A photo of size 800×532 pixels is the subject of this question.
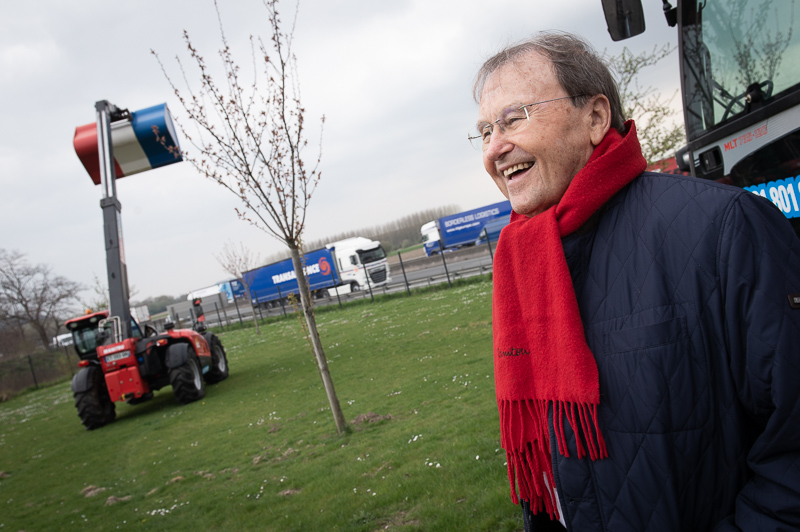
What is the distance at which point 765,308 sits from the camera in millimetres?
1222

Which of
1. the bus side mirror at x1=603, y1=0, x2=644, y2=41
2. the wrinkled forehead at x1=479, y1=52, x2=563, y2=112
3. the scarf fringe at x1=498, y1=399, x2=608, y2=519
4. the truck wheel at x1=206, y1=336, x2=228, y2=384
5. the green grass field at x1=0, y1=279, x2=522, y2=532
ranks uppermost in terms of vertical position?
the bus side mirror at x1=603, y1=0, x2=644, y2=41

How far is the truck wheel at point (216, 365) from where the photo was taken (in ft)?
50.0

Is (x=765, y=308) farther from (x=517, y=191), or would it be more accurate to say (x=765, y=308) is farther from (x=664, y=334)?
(x=517, y=191)

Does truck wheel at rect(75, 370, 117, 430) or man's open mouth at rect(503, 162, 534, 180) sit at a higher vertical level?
man's open mouth at rect(503, 162, 534, 180)

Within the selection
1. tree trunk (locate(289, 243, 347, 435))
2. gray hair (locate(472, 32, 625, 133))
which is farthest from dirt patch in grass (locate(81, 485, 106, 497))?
gray hair (locate(472, 32, 625, 133))

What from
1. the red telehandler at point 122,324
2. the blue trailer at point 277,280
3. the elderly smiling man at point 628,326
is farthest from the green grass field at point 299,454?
the blue trailer at point 277,280

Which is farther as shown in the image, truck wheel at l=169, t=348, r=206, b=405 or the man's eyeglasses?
truck wheel at l=169, t=348, r=206, b=405

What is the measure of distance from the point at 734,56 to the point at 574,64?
2.22 metres

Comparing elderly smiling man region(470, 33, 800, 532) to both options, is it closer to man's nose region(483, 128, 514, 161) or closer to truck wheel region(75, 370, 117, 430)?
man's nose region(483, 128, 514, 161)

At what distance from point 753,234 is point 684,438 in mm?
536

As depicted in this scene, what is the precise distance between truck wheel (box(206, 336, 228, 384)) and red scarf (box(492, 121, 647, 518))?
48.2 ft

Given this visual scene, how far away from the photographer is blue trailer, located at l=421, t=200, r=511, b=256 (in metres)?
49.4

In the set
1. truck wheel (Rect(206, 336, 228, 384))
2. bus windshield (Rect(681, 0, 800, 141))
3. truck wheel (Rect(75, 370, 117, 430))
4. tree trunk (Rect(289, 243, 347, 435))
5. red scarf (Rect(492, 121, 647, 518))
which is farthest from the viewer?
truck wheel (Rect(206, 336, 228, 384))

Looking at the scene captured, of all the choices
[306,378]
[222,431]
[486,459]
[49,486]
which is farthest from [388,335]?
[486,459]
